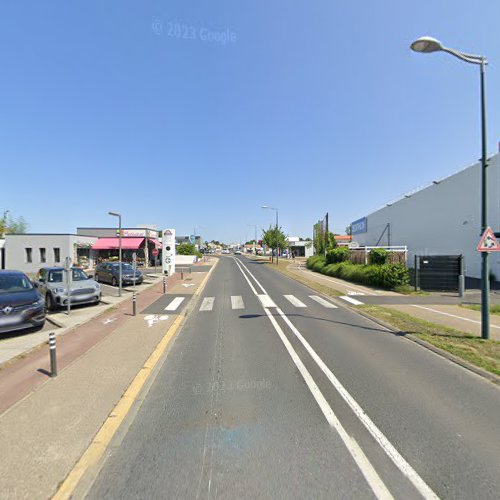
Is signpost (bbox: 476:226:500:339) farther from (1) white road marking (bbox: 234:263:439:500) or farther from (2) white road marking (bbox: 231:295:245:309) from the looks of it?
(2) white road marking (bbox: 231:295:245:309)

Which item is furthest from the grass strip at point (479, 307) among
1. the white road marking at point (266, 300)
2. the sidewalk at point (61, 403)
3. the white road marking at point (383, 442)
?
the sidewalk at point (61, 403)

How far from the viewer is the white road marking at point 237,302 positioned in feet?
38.4

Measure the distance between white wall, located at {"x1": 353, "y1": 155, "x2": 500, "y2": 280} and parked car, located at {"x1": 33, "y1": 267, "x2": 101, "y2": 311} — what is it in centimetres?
2026

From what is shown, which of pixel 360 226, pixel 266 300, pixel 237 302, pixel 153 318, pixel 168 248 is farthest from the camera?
Result: pixel 360 226

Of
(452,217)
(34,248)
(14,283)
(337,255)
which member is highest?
(452,217)

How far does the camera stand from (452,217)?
73.4ft

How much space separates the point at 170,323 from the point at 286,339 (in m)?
3.83

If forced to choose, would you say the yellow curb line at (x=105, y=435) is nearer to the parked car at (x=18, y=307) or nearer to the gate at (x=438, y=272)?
the parked car at (x=18, y=307)

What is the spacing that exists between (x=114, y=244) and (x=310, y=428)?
115 feet

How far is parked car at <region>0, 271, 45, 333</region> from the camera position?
6957 millimetres

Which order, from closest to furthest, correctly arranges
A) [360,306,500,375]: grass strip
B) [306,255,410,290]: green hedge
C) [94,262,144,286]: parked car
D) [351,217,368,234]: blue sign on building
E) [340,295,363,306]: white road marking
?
[360,306,500,375]: grass strip
[340,295,363,306]: white road marking
[306,255,410,290]: green hedge
[94,262,144,286]: parked car
[351,217,368,234]: blue sign on building

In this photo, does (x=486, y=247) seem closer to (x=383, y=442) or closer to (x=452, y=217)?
(x=383, y=442)

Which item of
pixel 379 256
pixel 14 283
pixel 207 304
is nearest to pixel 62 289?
pixel 14 283

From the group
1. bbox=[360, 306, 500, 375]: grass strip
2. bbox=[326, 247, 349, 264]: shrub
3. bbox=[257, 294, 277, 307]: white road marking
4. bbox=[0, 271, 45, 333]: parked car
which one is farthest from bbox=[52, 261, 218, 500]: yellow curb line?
bbox=[326, 247, 349, 264]: shrub
